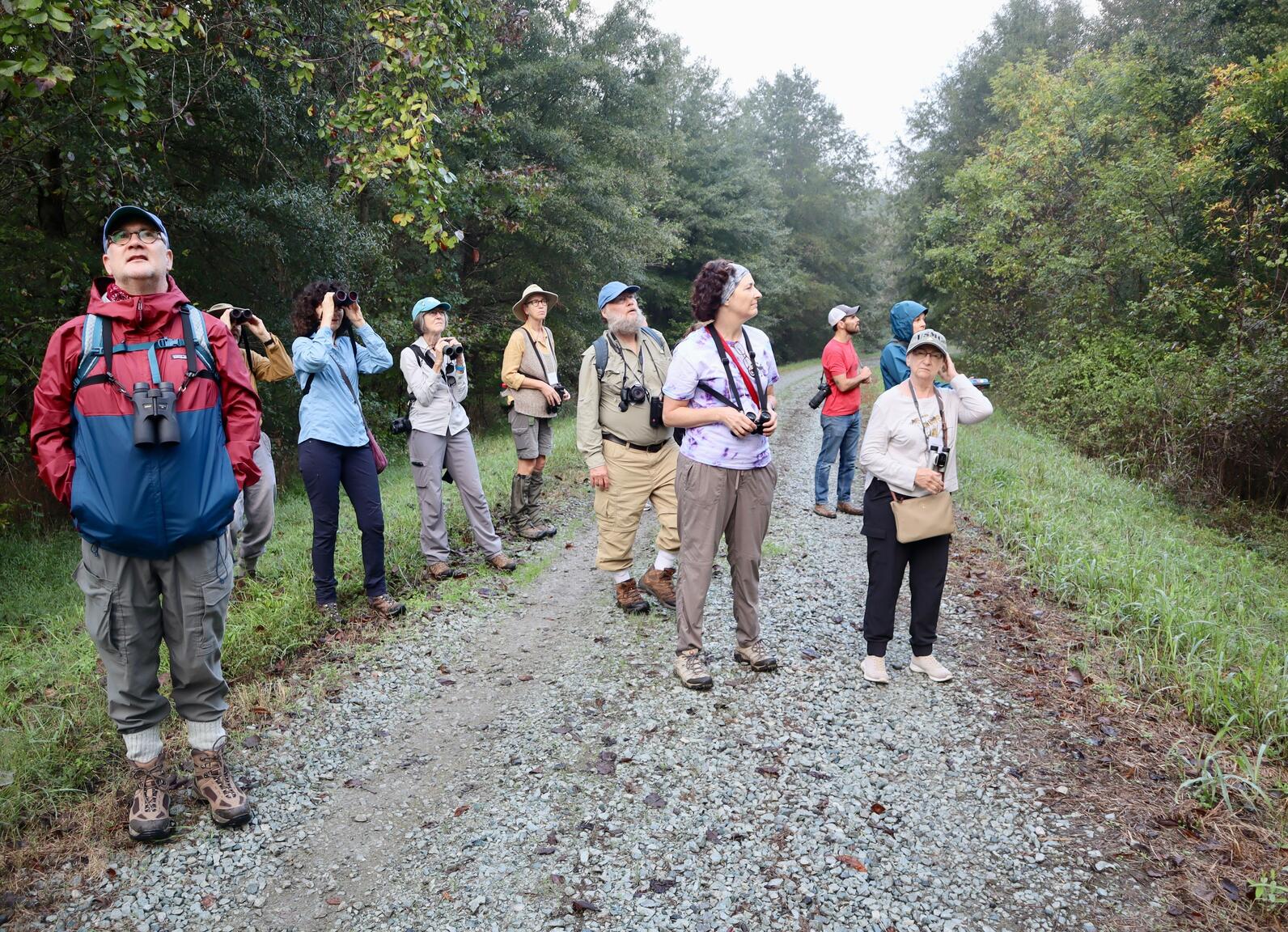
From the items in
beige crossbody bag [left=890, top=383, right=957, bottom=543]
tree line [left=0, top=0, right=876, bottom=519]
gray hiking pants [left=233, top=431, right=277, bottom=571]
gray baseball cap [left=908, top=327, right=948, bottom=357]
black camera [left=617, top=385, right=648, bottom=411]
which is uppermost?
tree line [left=0, top=0, right=876, bottom=519]

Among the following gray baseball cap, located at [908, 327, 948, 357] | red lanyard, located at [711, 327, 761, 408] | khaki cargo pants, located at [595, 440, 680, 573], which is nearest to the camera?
gray baseball cap, located at [908, 327, 948, 357]

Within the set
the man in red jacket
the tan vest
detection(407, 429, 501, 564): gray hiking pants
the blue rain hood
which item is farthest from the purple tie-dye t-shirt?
the tan vest

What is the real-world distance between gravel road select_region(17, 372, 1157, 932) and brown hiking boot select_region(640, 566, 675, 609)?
78cm

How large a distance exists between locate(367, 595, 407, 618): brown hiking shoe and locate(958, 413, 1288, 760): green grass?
4827mm

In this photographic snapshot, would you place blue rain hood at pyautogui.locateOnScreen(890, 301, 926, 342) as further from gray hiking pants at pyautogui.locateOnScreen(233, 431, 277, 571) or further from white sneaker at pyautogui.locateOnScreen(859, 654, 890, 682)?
gray hiking pants at pyautogui.locateOnScreen(233, 431, 277, 571)

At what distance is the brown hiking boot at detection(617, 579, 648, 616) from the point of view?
561 cm

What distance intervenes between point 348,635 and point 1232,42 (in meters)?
17.3

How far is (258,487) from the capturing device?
5.62 m

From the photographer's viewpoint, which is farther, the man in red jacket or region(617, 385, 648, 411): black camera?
region(617, 385, 648, 411): black camera

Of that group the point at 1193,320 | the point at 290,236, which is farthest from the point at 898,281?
the point at 290,236

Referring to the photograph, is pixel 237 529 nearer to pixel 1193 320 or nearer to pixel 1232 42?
pixel 1193 320

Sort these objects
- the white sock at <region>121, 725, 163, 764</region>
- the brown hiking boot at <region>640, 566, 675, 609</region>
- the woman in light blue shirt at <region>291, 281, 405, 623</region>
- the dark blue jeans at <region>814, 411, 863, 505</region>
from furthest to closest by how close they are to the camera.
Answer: the dark blue jeans at <region>814, 411, 863, 505</region>, the brown hiking boot at <region>640, 566, 675, 609</region>, the woman in light blue shirt at <region>291, 281, 405, 623</region>, the white sock at <region>121, 725, 163, 764</region>

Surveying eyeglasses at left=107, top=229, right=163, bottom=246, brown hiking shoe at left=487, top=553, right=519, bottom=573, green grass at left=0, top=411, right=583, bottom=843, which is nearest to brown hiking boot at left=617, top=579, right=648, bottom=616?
green grass at left=0, top=411, right=583, bottom=843

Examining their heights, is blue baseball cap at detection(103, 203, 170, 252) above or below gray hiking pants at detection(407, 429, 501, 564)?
Result: above
